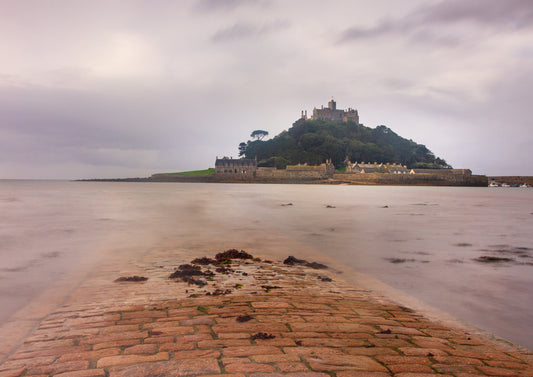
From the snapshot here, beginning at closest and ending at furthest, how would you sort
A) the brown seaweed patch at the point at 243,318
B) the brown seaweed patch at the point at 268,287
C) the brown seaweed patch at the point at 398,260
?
the brown seaweed patch at the point at 243,318 → the brown seaweed patch at the point at 268,287 → the brown seaweed patch at the point at 398,260

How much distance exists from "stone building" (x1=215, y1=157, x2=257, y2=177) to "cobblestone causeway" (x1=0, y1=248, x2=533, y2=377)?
Answer: 129871mm

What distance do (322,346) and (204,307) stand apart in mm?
1952

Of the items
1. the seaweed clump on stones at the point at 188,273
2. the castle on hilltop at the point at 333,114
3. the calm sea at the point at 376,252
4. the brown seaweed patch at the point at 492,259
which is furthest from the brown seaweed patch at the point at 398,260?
the castle on hilltop at the point at 333,114

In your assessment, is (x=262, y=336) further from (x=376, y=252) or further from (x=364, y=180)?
(x=364, y=180)

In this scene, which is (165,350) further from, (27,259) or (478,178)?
(478,178)

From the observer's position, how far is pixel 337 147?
5330 inches

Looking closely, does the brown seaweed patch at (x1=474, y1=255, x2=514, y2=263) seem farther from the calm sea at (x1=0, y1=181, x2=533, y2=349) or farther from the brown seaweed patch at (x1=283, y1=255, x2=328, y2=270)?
the brown seaweed patch at (x1=283, y1=255, x2=328, y2=270)

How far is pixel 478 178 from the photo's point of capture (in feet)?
448

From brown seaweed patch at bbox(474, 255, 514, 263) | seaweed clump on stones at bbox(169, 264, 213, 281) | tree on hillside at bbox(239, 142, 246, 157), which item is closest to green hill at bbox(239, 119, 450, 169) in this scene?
tree on hillside at bbox(239, 142, 246, 157)

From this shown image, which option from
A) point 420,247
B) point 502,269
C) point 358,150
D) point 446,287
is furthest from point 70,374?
point 358,150

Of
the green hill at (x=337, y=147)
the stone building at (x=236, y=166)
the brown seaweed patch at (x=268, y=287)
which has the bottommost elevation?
the brown seaweed patch at (x=268, y=287)

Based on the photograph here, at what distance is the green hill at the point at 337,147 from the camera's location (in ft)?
446

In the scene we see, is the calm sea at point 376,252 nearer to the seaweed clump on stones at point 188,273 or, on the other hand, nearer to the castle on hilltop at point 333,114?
the seaweed clump on stones at point 188,273

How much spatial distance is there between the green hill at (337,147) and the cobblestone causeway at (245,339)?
130045 mm
